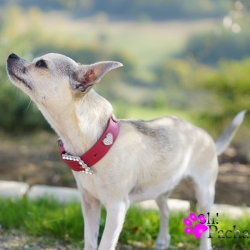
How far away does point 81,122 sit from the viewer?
3.12 m

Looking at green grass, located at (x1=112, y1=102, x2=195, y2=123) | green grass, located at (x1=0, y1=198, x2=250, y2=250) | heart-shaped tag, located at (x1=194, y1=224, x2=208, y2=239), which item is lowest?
heart-shaped tag, located at (x1=194, y1=224, x2=208, y2=239)

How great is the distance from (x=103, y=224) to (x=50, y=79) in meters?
1.58

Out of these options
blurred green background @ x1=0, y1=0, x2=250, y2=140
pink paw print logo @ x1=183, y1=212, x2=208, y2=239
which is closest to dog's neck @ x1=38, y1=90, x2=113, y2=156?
pink paw print logo @ x1=183, y1=212, x2=208, y2=239

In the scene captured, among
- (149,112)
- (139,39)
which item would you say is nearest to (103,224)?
(149,112)

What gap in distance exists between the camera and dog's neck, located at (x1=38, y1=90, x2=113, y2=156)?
310cm

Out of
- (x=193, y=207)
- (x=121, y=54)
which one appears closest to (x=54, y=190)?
(x=193, y=207)

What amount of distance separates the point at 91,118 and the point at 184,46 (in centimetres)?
665

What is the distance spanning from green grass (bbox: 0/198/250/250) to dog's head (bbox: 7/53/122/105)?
4.69 feet

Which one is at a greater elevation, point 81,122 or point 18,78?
point 18,78

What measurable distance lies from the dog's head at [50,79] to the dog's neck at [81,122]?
0.25 ft

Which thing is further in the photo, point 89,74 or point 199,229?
point 199,229

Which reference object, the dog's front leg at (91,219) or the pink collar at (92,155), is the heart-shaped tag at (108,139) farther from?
the dog's front leg at (91,219)

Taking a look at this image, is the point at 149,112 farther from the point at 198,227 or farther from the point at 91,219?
the point at 91,219

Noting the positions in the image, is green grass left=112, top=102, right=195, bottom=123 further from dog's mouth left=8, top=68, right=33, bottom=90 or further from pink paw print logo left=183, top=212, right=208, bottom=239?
dog's mouth left=8, top=68, right=33, bottom=90
